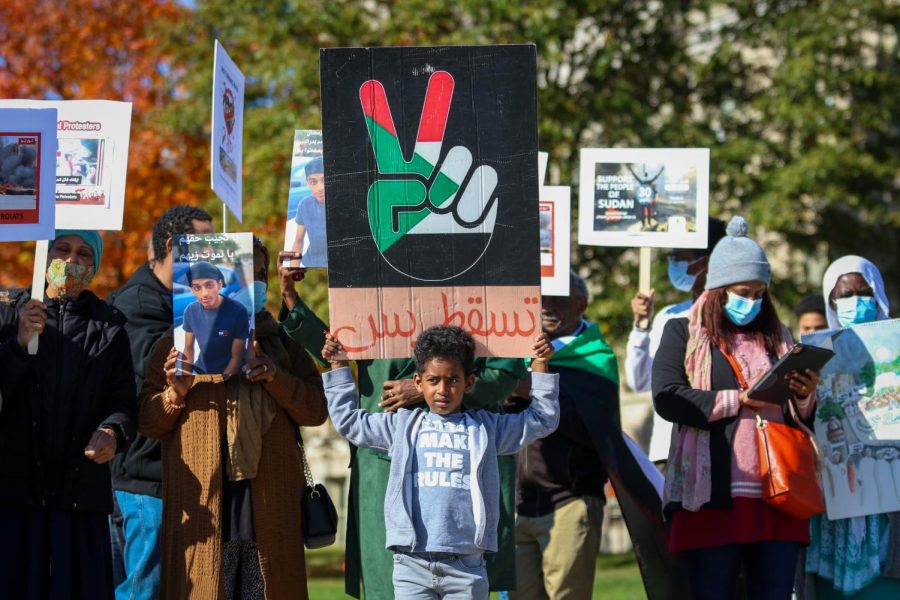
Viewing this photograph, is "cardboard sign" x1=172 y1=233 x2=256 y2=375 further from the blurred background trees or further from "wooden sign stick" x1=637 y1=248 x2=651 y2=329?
the blurred background trees

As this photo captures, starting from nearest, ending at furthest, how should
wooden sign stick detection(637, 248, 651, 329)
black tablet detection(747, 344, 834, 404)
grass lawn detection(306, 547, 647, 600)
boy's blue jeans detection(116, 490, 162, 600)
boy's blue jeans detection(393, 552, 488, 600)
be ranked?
boy's blue jeans detection(393, 552, 488, 600), black tablet detection(747, 344, 834, 404), boy's blue jeans detection(116, 490, 162, 600), wooden sign stick detection(637, 248, 651, 329), grass lawn detection(306, 547, 647, 600)

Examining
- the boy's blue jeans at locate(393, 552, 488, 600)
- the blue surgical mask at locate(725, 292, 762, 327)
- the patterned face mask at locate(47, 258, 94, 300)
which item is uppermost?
the patterned face mask at locate(47, 258, 94, 300)

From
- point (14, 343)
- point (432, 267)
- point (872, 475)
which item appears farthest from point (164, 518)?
point (872, 475)

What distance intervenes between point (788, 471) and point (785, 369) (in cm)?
45

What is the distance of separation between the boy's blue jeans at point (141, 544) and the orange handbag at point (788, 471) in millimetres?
2613

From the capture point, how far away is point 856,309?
6445 mm

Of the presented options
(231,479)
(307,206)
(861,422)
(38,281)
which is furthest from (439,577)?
(861,422)

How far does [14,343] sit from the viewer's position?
535cm

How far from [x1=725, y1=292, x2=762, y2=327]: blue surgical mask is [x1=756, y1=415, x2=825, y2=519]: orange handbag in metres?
0.44

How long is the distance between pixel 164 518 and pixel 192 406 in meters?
0.47

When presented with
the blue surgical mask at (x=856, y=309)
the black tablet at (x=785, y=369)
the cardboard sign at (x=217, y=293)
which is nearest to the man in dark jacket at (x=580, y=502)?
the black tablet at (x=785, y=369)

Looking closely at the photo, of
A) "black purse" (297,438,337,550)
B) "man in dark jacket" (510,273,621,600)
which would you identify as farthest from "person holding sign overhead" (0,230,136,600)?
"man in dark jacket" (510,273,621,600)

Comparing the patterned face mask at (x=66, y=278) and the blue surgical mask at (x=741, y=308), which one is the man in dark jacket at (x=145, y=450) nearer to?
the patterned face mask at (x=66, y=278)

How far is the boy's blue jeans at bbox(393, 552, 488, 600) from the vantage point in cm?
518
